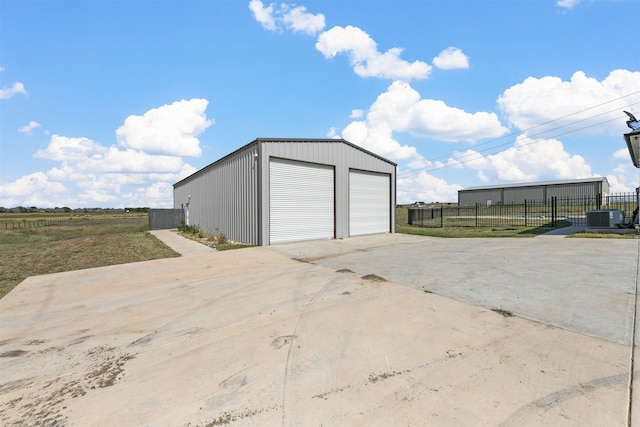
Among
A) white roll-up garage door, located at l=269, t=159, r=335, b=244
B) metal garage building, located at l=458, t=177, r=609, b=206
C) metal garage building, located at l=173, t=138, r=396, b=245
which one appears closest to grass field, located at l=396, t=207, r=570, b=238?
metal garage building, located at l=173, t=138, r=396, b=245

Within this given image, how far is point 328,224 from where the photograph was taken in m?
16.8

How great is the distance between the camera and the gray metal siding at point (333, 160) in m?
14.1

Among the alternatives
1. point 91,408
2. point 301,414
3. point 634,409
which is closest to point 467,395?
point 634,409

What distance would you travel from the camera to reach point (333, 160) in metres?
16.9

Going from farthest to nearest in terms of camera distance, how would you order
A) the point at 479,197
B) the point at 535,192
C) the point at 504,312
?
the point at 479,197, the point at 535,192, the point at 504,312

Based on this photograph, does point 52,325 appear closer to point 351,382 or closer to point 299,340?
point 299,340

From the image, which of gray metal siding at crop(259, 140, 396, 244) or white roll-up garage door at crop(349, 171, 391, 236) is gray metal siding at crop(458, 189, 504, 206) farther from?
gray metal siding at crop(259, 140, 396, 244)

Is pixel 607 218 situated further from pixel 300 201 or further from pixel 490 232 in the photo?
pixel 300 201

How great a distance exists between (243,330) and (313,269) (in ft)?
14.3

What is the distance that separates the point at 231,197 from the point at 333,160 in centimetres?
612

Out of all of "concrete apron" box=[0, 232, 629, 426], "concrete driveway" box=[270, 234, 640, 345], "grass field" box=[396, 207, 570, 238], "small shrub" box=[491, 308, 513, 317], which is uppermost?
"grass field" box=[396, 207, 570, 238]

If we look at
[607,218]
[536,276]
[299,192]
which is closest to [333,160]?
[299,192]

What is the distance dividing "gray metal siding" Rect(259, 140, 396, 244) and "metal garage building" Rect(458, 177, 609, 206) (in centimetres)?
5484

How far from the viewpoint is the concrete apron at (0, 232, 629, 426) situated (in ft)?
8.55
